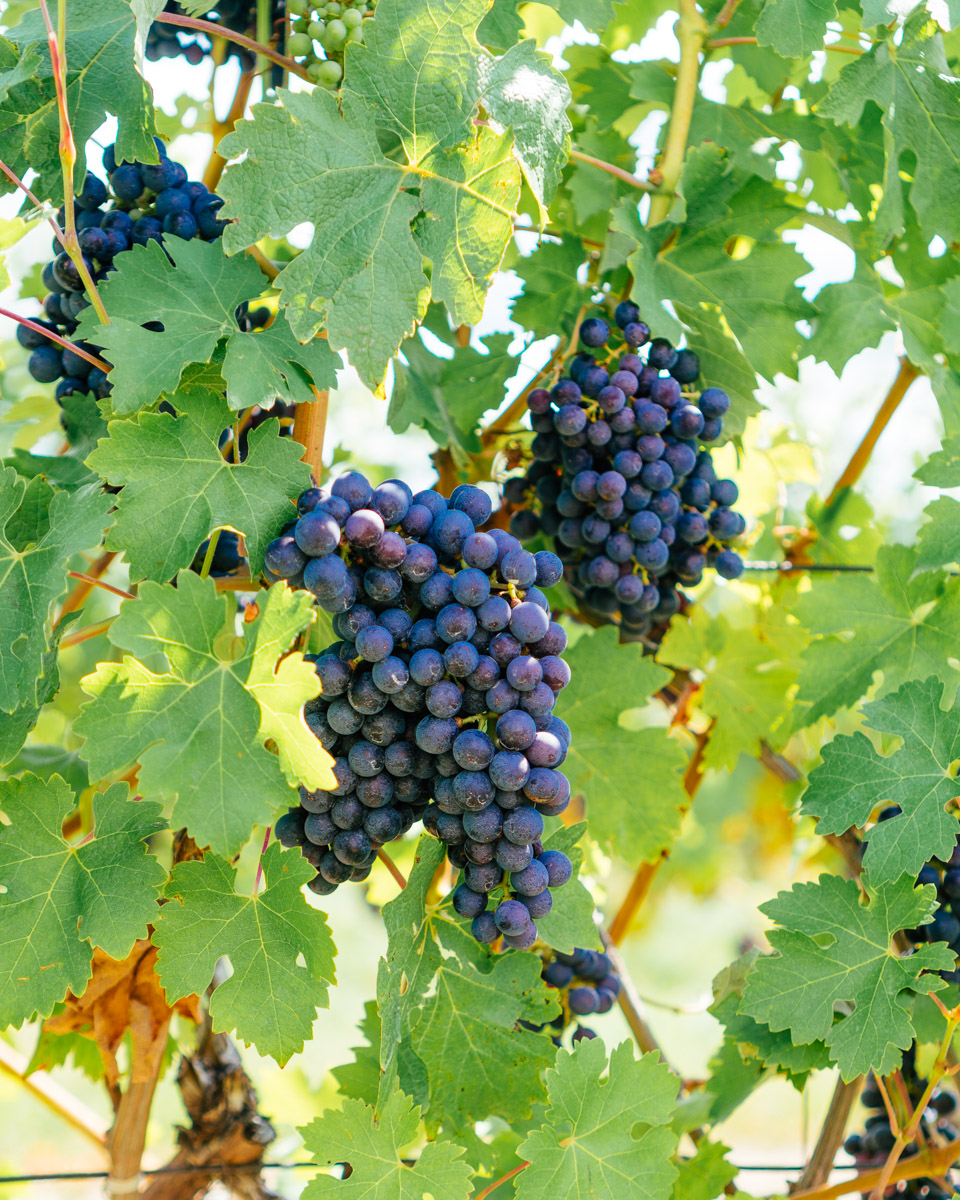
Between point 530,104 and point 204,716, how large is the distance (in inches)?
28.1

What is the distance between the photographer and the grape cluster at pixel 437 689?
994 mm

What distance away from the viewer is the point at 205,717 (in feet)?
3.11

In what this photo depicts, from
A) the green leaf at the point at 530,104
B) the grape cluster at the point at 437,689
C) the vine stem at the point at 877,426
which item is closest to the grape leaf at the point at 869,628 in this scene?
the vine stem at the point at 877,426

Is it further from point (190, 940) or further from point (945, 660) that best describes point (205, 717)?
point (945, 660)

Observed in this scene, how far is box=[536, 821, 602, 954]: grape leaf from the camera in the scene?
1.16 meters

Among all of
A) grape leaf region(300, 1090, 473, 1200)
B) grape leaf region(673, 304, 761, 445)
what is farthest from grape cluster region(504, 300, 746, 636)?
grape leaf region(300, 1090, 473, 1200)

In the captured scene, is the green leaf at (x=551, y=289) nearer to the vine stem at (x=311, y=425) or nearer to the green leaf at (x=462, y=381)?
the green leaf at (x=462, y=381)

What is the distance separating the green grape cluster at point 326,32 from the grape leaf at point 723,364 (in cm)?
59

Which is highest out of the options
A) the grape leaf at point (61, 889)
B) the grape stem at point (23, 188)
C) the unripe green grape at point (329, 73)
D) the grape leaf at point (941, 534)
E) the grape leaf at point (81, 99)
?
the unripe green grape at point (329, 73)

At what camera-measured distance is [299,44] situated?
1.30m

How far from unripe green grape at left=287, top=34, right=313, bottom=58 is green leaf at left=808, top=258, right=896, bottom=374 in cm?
80

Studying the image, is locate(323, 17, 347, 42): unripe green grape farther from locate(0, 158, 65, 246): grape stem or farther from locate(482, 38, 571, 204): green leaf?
locate(0, 158, 65, 246): grape stem

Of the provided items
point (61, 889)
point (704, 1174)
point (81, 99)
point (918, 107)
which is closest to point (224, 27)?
point (81, 99)

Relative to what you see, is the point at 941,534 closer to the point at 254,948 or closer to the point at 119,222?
the point at 254,948
